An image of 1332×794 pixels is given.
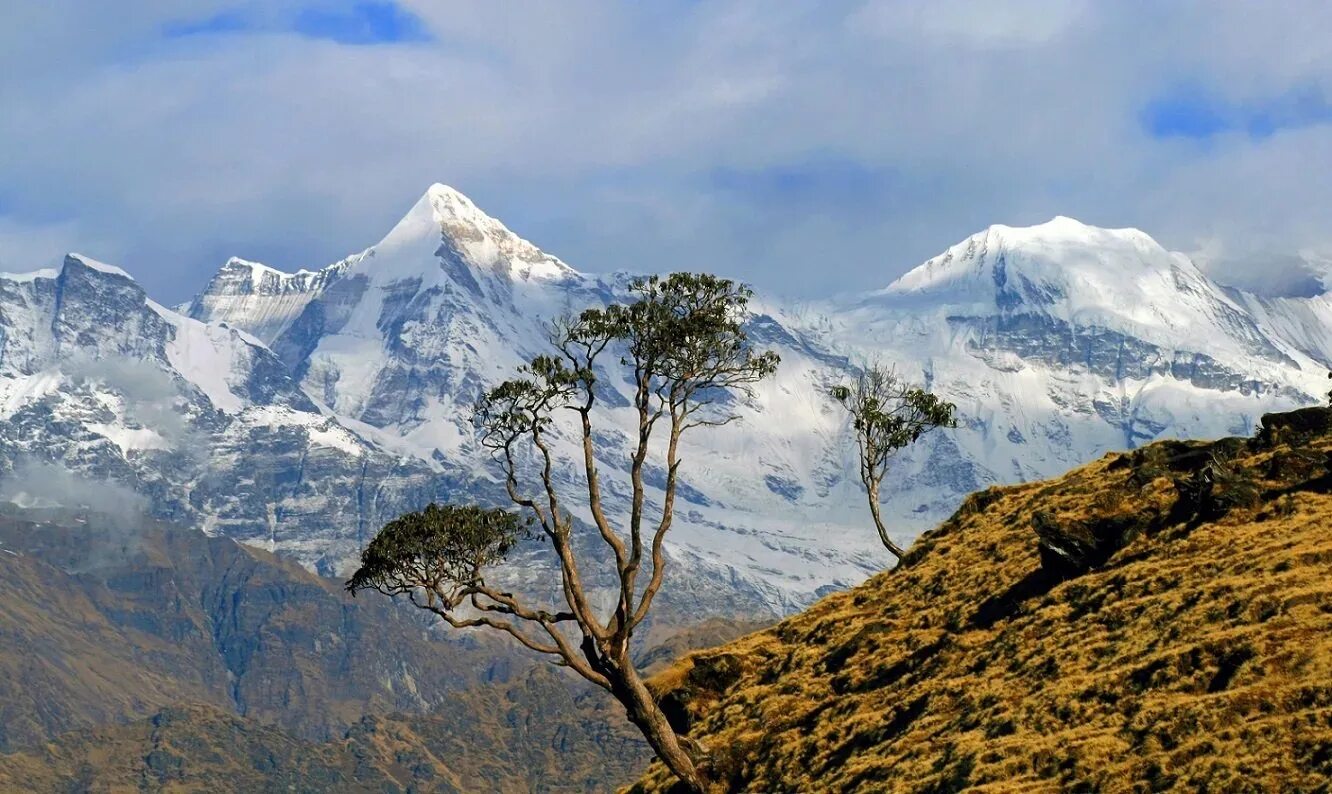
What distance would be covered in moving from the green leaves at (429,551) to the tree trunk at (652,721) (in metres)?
8.56

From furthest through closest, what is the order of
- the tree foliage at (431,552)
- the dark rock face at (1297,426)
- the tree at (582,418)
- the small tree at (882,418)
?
the small tree at (882,418)
the dark rock face at (1297,426)
the tree foliage at (431,552)
the tree at (582,418)

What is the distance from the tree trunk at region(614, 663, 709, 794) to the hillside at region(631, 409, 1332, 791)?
238 centimetres

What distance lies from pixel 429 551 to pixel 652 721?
40.1 feet

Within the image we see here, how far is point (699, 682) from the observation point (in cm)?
7812

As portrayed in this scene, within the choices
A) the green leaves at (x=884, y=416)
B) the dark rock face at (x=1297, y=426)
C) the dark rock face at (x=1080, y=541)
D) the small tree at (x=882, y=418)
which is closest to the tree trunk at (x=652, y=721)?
the dark rock face at (x=1080, y=541)

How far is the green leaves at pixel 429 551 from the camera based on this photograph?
67875 millimetres

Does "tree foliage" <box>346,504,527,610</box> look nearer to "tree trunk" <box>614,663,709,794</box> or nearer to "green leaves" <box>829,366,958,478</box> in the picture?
"tree trunk" <box>614,663,709,794</box>

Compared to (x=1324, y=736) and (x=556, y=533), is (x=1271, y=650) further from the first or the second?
(x=556, y=533)

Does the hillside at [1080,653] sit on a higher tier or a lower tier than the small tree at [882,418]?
lower

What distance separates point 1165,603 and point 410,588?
27.5m

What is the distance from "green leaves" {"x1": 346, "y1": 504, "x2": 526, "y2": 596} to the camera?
67.9 metres

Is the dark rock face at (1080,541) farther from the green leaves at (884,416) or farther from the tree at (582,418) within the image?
the green leaves at (884,416)

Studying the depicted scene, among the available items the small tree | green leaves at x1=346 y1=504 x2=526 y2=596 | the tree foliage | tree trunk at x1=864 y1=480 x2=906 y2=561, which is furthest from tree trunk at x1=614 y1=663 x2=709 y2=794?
the small tree

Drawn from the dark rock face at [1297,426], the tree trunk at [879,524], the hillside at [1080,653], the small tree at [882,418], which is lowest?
the hillside at [1080,653]
